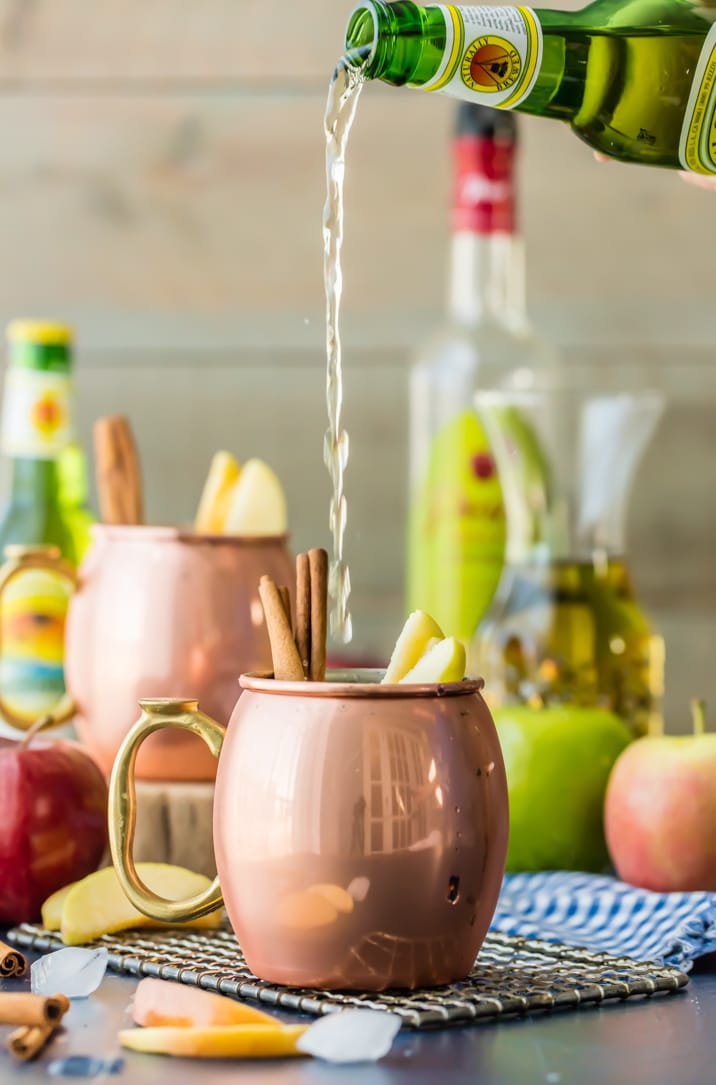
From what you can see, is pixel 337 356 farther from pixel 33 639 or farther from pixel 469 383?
pixel 469 383

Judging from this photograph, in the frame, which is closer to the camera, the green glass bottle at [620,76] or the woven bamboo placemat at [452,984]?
the woven bamboo placemat at [452,984]

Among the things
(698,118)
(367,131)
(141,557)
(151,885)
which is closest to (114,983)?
(151,885)

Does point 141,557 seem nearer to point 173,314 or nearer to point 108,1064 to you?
point 108,1064

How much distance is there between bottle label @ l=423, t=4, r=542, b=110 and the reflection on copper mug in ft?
0.79

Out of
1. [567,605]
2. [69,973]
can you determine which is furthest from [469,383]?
[69,973]

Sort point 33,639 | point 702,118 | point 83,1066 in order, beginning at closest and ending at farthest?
point 83,1066 → point 702,118 → point 33,639

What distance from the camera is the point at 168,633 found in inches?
30.0

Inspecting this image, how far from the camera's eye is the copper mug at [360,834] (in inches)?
21.5

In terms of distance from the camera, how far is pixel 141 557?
2.56ft

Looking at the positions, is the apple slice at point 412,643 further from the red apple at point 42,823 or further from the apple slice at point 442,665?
the red apple at point 42,823

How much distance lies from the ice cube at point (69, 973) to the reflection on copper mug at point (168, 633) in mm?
176

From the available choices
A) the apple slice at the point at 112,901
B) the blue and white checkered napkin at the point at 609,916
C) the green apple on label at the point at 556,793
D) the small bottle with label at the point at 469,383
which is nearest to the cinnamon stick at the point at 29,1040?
the apple slice at the point at 112,901

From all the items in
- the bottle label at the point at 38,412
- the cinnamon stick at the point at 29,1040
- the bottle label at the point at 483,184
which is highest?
the bottle label at the point at 483,184

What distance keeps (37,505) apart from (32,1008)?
2.04 feet
